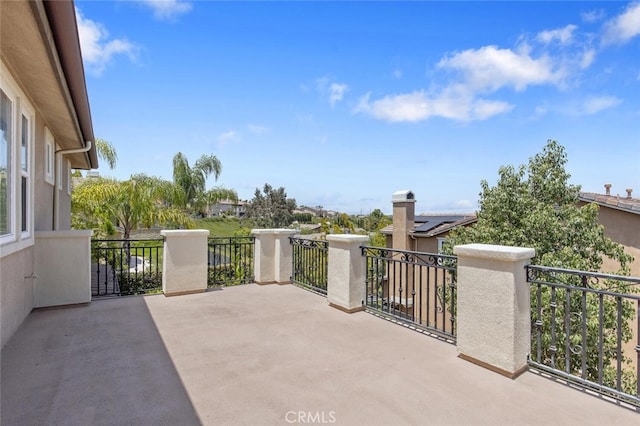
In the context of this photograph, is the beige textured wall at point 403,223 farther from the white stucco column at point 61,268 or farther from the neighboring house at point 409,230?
the white stucco column at point 61,268

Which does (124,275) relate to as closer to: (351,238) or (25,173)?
(25,173)

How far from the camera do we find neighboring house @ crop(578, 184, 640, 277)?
9.29 metres

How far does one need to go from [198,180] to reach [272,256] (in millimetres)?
26406

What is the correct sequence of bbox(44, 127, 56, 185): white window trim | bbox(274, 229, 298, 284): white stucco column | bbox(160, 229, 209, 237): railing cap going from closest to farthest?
bbox(44, 127, 56, 185): white window trim < bbox(160, 229, 209, 237): railing cap < bbox(274, 229, 298, 284): white stucco column

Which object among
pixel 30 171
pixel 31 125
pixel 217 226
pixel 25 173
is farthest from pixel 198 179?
pixel 25 173

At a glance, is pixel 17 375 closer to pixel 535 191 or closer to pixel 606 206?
pixel 535 191

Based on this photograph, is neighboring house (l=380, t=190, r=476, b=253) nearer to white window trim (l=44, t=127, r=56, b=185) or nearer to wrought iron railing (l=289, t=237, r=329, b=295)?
wrought iron railing (l=289, t=237, r=329, b=295)

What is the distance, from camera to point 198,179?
31125 millimetres

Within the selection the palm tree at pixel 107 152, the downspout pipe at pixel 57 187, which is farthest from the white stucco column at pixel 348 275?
the palm tree at pixel 107 152

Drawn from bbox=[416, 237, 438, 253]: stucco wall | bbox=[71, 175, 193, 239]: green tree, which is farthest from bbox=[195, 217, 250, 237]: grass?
bbox=[416, 237, 438, 253]: stucco wall

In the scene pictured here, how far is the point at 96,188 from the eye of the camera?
12.4 metres

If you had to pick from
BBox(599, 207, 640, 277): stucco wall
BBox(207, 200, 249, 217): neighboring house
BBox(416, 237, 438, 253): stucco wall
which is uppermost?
BBox(207, 200, 249, 217): neighboring house

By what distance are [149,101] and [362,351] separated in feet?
32.2

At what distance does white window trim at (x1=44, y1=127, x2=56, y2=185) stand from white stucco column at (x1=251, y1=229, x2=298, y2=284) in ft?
12.4
